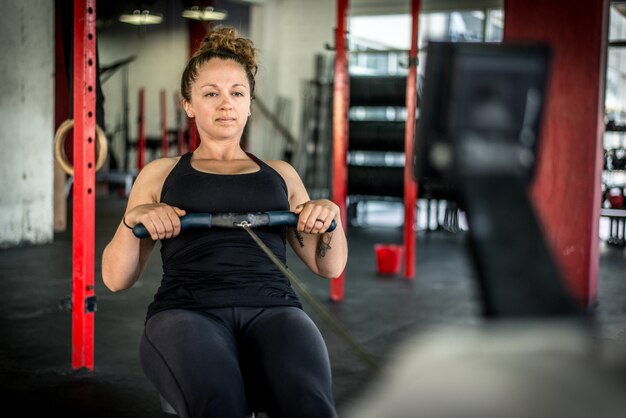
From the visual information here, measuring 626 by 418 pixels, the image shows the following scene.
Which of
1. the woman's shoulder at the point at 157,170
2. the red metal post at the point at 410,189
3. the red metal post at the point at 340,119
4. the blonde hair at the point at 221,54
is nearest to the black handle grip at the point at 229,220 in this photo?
the woman's shoulder at the point at 157,170

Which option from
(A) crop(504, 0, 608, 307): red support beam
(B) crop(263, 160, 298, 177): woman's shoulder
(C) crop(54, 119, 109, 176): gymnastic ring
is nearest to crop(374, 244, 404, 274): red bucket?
(A) crop(504, 0, 608, 307): red support beam

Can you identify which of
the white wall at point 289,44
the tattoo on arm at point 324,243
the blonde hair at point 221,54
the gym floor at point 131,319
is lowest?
the gym floor at point 131,319

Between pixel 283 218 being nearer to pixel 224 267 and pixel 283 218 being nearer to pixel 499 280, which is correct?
pixel 224 267

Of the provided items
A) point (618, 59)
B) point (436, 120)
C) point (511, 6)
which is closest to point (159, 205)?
point (436, 120)

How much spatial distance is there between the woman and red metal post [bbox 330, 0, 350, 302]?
106 inches

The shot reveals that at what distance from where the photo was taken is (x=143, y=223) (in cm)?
165

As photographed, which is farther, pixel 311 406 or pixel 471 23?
pixel 471 23

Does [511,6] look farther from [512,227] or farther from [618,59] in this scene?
[618,59]

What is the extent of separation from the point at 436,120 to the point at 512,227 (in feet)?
0.35

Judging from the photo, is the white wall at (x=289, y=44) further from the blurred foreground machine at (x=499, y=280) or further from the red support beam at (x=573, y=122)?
the blurred foreground machine at (x=499, y=280)

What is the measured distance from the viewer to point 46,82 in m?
7.04

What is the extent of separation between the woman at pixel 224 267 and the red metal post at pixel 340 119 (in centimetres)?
269

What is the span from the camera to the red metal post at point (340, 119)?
470cm

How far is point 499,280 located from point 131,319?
377cm
